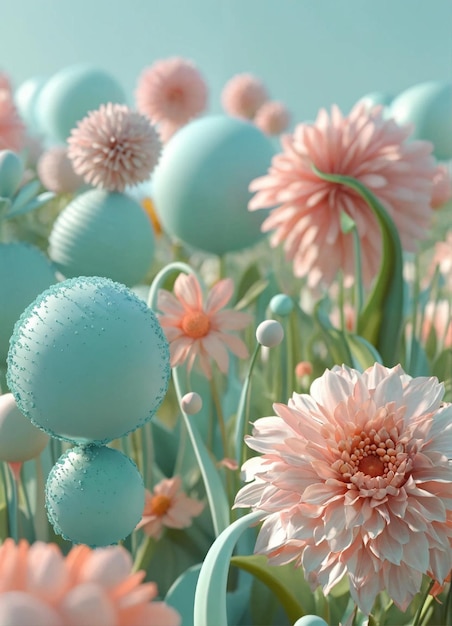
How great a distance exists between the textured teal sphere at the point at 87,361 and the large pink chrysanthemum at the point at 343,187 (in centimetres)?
29

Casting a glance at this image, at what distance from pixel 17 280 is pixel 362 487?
176mm

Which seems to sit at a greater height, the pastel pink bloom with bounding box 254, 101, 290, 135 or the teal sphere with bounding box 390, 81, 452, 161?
the teal sphere with bounding box 390, 81, 452, 161

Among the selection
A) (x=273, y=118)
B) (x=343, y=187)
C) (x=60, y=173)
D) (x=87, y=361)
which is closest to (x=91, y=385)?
(x=87, y=361)

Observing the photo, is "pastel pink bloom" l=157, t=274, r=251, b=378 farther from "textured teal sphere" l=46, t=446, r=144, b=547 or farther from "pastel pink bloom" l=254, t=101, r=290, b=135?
"pastel pink bloom" l=254, t=101, r=290, b=135

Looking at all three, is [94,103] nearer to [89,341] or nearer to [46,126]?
[46,126]

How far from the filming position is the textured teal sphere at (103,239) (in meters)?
0.40

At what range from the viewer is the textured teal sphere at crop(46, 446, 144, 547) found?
25 centimetres

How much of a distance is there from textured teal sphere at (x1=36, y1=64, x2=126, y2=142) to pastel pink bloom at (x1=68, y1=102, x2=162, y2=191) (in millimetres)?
351

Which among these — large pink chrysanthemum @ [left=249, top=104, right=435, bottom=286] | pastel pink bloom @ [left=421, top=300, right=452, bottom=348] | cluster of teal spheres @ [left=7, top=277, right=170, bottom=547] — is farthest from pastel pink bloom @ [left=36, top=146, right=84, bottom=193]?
cluster of teal spheres @ [left=7, top=277, right=170, bottom=547]

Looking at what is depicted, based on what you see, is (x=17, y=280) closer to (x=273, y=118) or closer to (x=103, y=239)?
(x=103, y=239)

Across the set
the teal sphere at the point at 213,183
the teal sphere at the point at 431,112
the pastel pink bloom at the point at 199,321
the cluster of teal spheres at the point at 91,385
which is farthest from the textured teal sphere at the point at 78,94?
the cluster of teal spheres at the point at 91,385

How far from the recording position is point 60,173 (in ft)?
2.33

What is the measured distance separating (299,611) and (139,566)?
118mm

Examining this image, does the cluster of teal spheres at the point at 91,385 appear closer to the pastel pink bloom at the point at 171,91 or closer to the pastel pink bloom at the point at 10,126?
the pastel pink bloom at the point at 10,126
